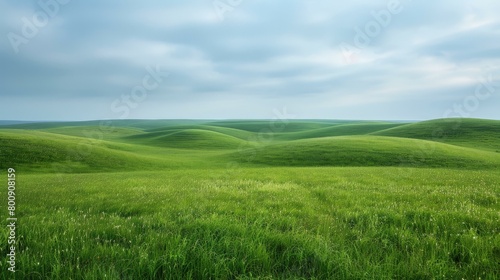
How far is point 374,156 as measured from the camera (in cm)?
5109

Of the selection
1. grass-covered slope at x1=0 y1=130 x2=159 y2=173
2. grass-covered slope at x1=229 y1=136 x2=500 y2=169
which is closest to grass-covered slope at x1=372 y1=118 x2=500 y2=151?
grass-covered slope at x1=229 y1=136 x2=500 y2=169

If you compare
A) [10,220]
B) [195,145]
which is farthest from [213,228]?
[195,145]

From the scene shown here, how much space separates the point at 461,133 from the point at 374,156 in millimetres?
Answer: 67520

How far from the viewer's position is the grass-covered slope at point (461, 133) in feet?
262

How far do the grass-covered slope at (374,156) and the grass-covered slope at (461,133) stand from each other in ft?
103

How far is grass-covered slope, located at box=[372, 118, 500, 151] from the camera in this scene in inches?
3146

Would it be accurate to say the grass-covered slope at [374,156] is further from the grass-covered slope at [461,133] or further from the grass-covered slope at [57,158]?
the grass-covered slope at [461,133]

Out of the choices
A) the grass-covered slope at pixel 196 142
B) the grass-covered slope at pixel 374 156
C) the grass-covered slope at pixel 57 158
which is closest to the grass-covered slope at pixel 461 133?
the grass-covered slope at pixel 374 156

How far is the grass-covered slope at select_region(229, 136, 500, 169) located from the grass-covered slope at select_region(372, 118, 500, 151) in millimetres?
31322

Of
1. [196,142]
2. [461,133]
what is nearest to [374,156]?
[461,133]

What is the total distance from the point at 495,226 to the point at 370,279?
5.28 meters

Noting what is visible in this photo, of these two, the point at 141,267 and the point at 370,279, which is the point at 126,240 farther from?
the point at 370,279

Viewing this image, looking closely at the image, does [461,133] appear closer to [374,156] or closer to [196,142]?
[374,156]

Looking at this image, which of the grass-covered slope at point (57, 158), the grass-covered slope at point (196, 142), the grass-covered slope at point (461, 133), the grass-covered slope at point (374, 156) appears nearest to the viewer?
the grass-covered slope at point (57, 158)
